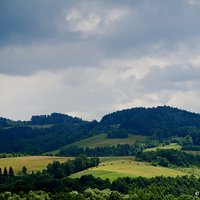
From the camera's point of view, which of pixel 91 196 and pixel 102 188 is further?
pixel 102 188

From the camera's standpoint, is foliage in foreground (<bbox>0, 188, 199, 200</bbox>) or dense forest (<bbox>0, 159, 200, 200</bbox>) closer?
foliage in foreground (<bbox>0, 188, 199, 200</bbox>)

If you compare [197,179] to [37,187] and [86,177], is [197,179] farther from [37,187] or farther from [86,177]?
[37,187]

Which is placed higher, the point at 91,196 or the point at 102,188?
the point at 102,188

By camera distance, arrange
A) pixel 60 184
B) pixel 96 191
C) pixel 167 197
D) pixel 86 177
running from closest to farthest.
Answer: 1. pixel 167 197
2. pixel 96 191
3. pixel 60 184
4. pixel 86 177

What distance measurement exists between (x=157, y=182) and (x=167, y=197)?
39.2 meters

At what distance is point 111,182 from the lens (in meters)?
187

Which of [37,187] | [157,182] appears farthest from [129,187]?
[37,187]

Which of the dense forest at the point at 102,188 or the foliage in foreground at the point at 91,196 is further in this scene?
the dense forest at the point at 102,188

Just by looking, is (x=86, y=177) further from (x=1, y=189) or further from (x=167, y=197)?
(x=167, y=197)

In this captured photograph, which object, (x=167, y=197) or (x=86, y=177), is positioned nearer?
(x=167, y=197)

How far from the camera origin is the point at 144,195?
484 ft

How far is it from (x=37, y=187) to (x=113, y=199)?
33474 mm

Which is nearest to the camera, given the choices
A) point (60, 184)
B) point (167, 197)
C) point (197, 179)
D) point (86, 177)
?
point (167, 197)

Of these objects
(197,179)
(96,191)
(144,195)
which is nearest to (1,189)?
(96,191)
